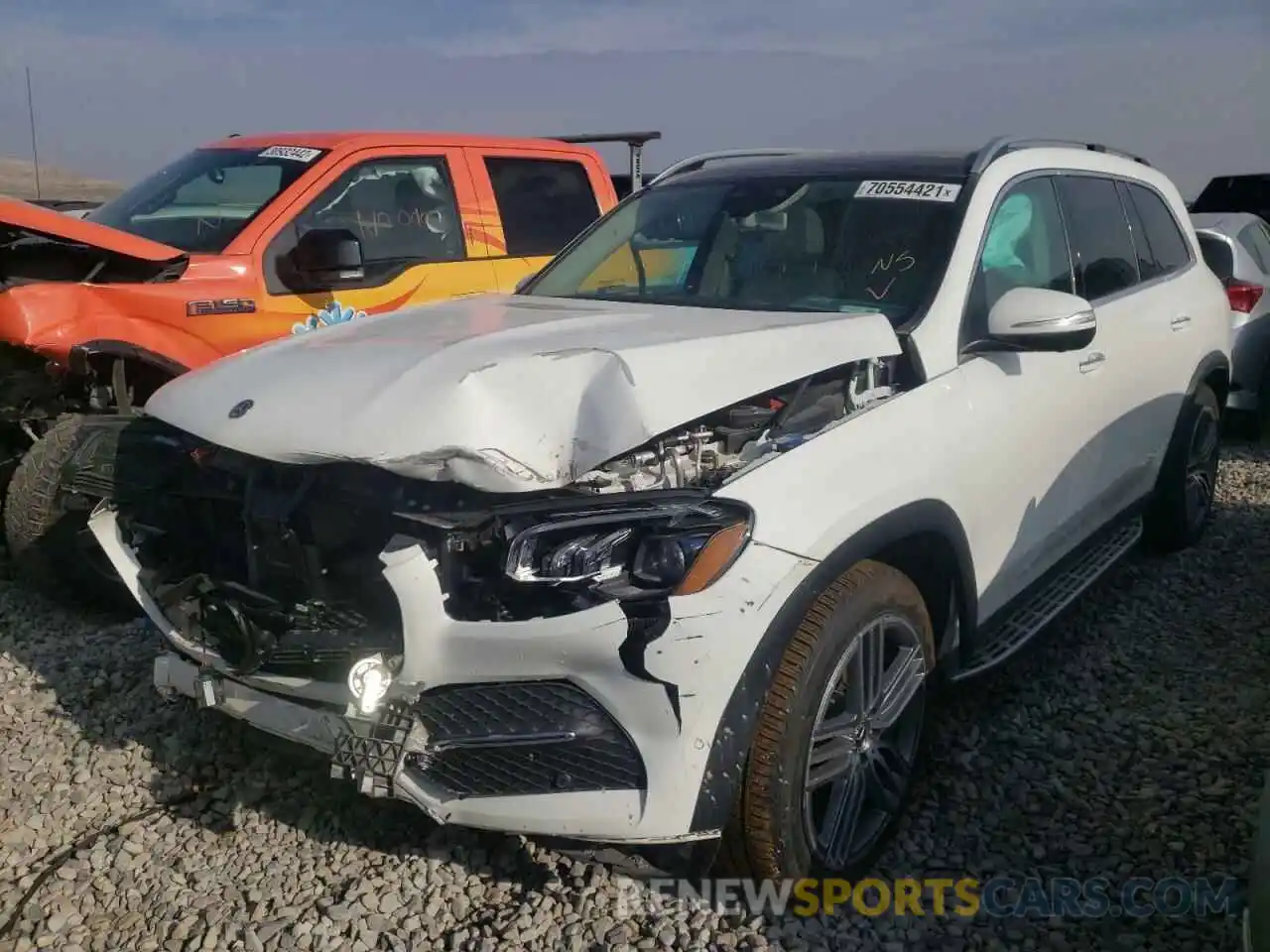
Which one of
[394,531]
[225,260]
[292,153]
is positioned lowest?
[394,531]

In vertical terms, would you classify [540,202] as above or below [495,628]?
above

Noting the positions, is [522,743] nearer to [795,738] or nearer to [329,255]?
[795,738]

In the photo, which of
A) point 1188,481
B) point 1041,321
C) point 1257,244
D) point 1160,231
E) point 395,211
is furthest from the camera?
point 1257,244

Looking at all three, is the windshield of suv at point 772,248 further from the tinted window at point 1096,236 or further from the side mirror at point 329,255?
the side mirror at point 329,255

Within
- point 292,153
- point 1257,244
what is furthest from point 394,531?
point 1257,244

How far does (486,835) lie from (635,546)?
1.13 meters

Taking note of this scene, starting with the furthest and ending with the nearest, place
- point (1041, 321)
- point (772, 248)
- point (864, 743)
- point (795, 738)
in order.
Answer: point (772, 248) → point (1041, 321) → point (864, 743) → point (795, 738)

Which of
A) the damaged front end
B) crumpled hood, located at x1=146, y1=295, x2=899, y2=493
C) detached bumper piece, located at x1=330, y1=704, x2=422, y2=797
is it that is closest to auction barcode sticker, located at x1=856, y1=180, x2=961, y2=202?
crumpled hood, located at x1=146, y1=295, x2=899, y2=493

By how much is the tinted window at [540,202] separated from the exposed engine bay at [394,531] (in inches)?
123

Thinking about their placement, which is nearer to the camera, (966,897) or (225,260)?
(966,897)

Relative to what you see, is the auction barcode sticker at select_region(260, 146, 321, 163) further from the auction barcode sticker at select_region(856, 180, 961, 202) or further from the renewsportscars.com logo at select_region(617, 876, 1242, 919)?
the renewsportscars.com logo at select_region(617, 876, 1242, 919)

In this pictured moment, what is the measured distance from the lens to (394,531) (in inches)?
101

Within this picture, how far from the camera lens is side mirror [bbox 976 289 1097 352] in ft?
10.2

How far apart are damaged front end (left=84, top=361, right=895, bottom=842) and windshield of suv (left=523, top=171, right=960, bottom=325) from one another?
94 cm
